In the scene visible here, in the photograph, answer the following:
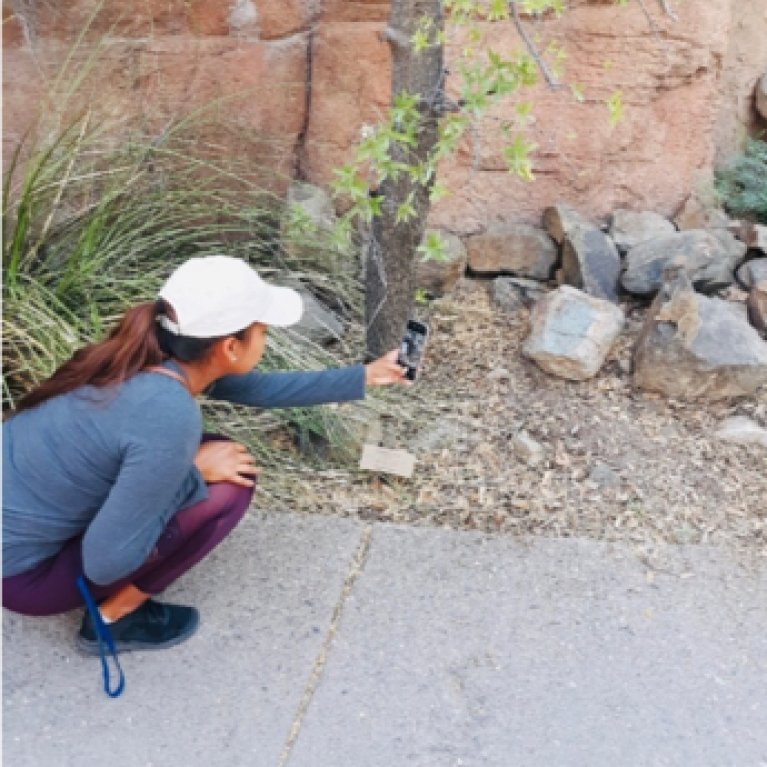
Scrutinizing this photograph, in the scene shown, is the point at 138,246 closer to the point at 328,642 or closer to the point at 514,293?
the point at 514,293

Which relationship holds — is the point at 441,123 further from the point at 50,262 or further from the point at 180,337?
the point at 50,262

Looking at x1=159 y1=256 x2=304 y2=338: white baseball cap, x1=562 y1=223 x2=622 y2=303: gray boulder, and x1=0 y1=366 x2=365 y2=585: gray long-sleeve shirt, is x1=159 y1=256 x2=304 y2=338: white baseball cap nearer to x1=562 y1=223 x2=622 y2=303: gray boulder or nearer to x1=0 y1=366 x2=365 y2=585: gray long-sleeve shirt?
x1=0 y1=366 x2=365 y2=585: gray long-sleeve shirt

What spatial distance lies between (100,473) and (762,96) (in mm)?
3821

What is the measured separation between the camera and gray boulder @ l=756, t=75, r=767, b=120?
179 inches

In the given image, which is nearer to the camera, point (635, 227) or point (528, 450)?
point (528, 450)

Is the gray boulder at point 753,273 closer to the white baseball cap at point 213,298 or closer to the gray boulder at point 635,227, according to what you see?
the gray boulder at point 635,227

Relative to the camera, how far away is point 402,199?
3064 mm

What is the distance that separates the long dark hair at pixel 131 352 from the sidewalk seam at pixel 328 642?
Answer: 32.7 inches

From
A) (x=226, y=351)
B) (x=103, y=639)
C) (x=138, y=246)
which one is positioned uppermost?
(x=226, y=351)

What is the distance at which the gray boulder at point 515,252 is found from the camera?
13.4 feet

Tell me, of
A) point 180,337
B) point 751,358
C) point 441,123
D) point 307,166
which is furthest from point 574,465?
point 307,166

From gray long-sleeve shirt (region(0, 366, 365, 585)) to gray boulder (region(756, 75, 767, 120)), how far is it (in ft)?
11.8

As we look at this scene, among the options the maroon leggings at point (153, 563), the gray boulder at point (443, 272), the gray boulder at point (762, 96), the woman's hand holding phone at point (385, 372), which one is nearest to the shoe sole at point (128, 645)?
the maroon leggings at point (153, 563)

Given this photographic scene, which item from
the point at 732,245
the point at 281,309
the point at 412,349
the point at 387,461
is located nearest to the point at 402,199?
the point at 412,349
